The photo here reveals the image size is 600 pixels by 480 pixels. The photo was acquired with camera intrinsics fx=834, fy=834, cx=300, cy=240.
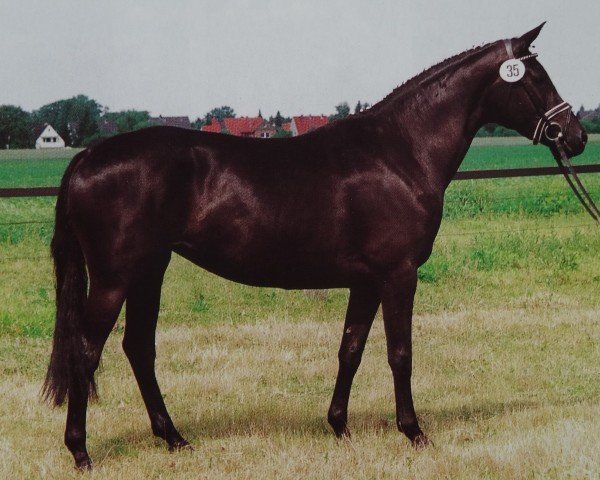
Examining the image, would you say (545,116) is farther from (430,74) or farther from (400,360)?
(400,360)

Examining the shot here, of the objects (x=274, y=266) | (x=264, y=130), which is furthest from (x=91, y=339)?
(x=264, y=130)

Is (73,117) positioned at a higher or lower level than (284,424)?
higher

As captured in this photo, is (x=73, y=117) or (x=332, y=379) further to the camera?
(x=73, y=117)

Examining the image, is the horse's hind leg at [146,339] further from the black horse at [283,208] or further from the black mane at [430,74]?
the black mane at [430,74]

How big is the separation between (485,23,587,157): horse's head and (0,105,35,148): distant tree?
4118 centimetres

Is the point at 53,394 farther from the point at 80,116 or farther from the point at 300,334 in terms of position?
the point at 80,116

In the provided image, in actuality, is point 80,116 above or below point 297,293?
above

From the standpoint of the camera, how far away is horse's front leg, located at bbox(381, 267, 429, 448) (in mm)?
5012

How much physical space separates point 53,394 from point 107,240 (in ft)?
3.48

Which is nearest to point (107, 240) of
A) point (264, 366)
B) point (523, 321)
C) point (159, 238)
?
point (159, 238)

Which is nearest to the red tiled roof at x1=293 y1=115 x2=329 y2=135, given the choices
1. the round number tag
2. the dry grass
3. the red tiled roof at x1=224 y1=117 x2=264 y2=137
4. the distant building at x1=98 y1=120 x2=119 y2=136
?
the red tiled roof at x1=224 y1=117 x2=264 y2=137

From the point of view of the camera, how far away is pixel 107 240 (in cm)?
473

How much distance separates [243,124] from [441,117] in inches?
1815

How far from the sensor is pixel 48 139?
65875 millimetres
